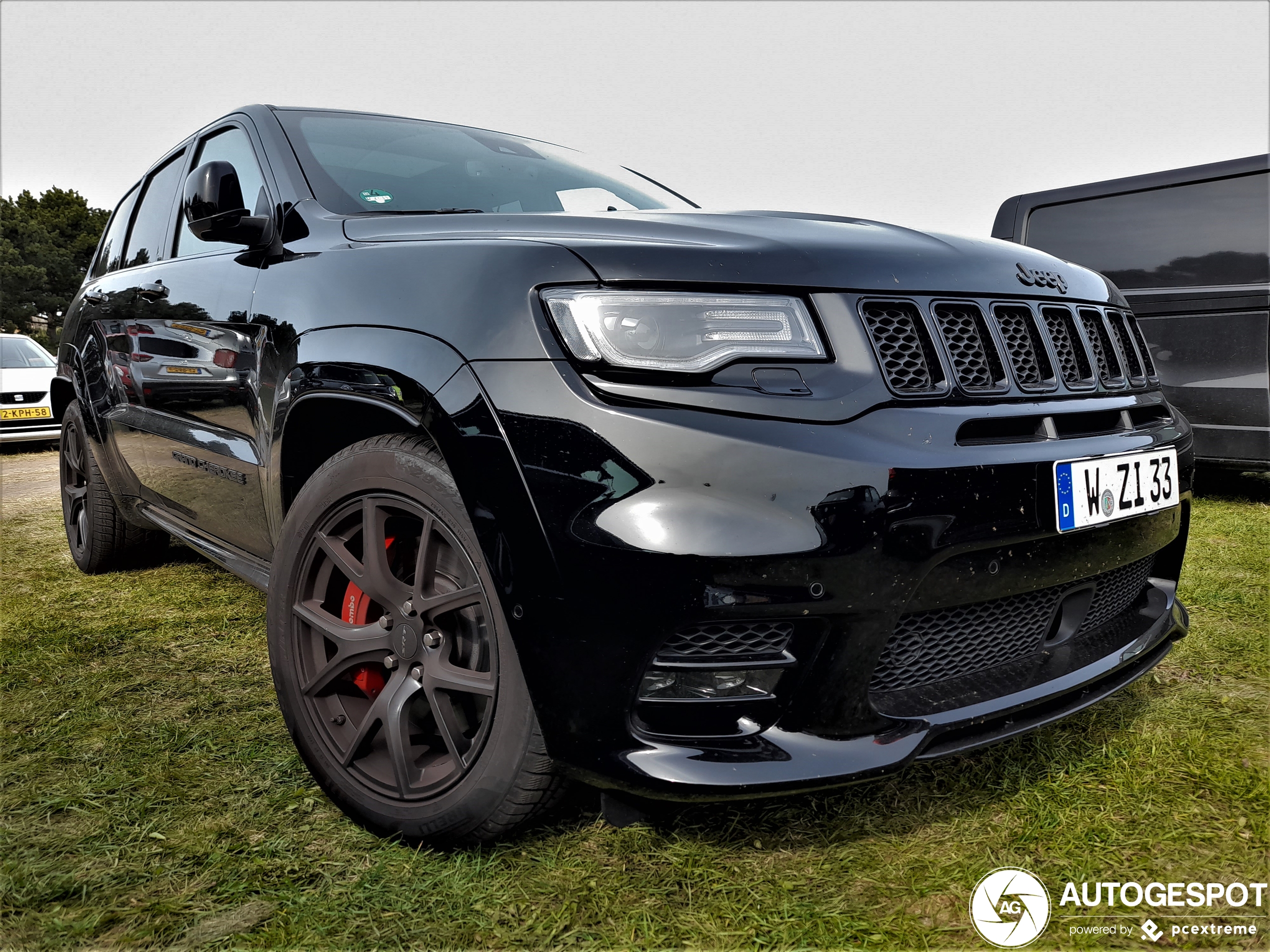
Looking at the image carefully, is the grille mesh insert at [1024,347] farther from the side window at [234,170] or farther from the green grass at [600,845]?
the side window at [234,170]

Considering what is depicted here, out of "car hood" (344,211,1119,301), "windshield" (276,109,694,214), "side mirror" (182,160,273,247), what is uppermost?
"windshield" (276,109,694,214)

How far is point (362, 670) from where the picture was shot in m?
1.94

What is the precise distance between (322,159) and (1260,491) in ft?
19.0

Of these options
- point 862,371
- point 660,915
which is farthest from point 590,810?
point 862,371

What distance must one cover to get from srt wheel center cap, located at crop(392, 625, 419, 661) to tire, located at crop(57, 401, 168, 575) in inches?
95.7

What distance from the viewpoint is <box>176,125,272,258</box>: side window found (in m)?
2.43

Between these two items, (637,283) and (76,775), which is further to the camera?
(76,775)

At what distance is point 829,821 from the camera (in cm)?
184

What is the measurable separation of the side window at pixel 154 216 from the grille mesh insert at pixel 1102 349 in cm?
298

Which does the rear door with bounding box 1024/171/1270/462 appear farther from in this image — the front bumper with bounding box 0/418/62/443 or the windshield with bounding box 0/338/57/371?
the windshield with bounding box 0/338/57/371

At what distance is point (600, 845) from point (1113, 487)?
121 centimetres

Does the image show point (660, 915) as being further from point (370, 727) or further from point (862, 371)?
point (862, 371)

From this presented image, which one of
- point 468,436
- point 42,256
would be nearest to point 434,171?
point 468,436

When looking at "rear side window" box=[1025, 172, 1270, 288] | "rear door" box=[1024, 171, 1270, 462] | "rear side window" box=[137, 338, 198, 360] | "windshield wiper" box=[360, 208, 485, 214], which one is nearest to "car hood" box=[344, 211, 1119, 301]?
"windshield wiper" box=[360, 208, 485, 214]
